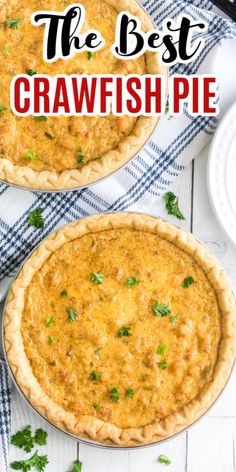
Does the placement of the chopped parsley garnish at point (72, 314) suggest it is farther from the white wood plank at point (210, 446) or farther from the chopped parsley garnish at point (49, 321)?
the white wood plank at point (210, 446)

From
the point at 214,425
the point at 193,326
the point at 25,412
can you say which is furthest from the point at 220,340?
the point at 25,412

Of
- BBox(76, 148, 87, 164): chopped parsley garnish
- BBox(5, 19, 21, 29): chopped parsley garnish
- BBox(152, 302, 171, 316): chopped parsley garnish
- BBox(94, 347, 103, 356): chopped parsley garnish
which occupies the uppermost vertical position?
BBox(5, 19, 21, 29): chopped parsley garnish

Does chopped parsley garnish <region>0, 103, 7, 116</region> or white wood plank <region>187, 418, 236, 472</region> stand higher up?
chopped parsley garnish <region>0, 103, 7, 116</region>

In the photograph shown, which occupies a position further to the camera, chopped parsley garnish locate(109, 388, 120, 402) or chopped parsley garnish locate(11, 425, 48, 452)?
chopped parsley garnish locate(11, 425, 48, 452)

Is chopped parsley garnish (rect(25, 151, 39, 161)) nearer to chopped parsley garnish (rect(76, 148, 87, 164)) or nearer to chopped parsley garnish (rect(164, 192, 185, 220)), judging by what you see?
chopped parsley garnish (rect(76, 148, 87, 164))

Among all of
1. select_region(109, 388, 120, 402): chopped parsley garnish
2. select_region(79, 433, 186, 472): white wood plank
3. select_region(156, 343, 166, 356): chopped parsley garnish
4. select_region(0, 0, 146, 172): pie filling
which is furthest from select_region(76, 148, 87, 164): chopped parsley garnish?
select_region(79, 433, 186, 472): white wood plank

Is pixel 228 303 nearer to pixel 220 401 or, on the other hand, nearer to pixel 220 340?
pixel 220 340
